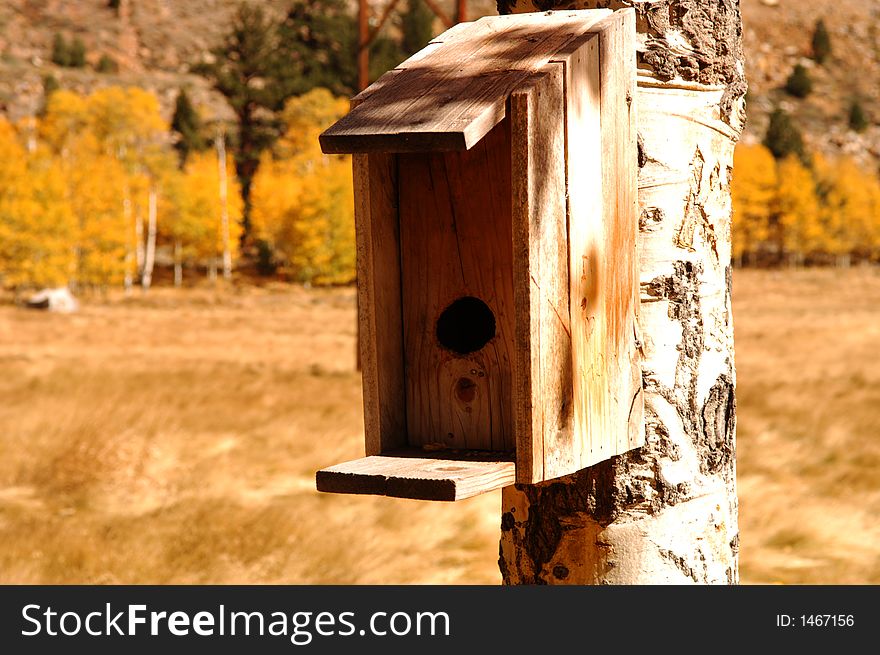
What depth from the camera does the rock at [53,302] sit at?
35531 millimetres

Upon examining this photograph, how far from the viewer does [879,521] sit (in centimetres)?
795

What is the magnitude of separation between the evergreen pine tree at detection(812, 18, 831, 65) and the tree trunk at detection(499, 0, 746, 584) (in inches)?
4655

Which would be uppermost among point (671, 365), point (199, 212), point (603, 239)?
point (199, 212)

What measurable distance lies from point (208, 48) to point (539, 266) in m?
98.1

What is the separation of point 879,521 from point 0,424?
314 inches

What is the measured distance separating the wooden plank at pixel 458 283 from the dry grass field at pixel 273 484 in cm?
454

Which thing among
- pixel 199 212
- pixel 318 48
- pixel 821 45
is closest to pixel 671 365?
pixel 199 212

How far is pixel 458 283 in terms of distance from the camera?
95.5 inches

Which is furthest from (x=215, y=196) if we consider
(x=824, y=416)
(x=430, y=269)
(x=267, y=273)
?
(x=430, y=269)

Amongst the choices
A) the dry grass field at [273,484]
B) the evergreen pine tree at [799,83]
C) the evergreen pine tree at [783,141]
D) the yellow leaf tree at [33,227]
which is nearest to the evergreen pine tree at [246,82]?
the yellow leaf tree at [33,227]

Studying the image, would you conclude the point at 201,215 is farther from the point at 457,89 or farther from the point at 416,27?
the point at 457,89

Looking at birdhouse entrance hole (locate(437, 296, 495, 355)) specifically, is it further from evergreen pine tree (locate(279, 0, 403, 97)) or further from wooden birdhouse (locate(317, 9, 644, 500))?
evergreen pine tree (locate(279, 0, 403, 97))

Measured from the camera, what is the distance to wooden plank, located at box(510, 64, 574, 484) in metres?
2.07

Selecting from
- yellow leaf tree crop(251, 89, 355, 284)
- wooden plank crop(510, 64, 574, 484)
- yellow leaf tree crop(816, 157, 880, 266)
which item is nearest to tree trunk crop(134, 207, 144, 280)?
yellow leaf tree crop(251, 89, 355, 284)
